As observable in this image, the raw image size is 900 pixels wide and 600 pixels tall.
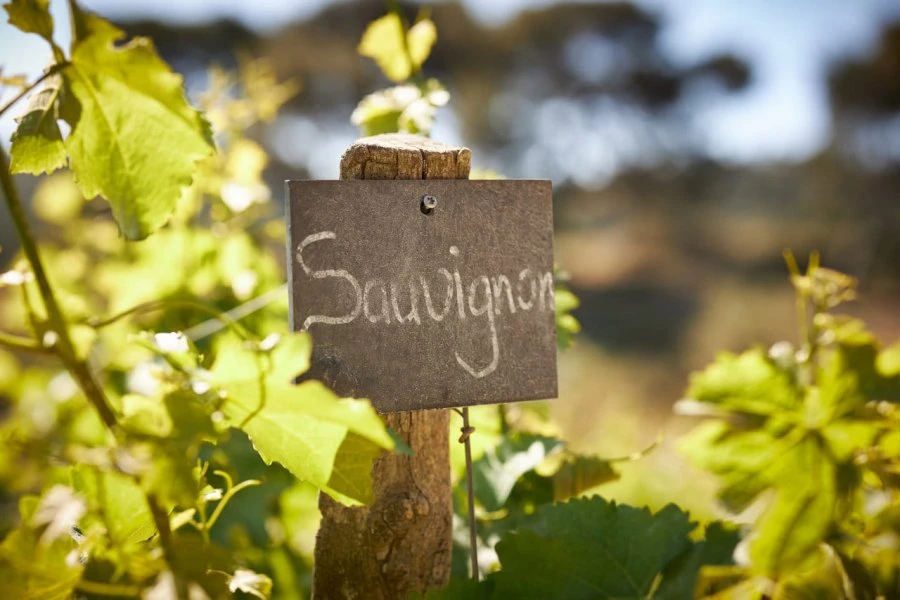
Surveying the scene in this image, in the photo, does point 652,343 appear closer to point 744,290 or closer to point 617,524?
point 744,290

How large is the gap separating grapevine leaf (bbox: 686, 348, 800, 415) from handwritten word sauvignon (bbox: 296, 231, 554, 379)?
0.86 ft

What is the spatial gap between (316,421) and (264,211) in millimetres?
826

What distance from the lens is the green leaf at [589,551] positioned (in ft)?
1.85

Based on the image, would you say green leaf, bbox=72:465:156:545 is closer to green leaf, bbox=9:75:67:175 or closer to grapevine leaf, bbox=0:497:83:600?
grapevine leaf, bbox=0:497:83:600

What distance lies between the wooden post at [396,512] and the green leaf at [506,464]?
0.12 meters

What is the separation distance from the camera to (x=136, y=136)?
17.6 inches

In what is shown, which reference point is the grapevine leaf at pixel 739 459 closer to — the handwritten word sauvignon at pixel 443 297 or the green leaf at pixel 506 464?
the green leaf at pixel 506 464

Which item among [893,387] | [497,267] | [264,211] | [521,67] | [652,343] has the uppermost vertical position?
[521,67]

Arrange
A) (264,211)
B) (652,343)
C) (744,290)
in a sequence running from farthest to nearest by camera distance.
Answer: (744,290) < (652,343) < (264,211)

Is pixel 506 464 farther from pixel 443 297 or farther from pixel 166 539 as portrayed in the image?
pixel 166 539

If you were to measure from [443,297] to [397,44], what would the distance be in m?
0.36

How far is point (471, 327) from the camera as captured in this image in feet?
1.90

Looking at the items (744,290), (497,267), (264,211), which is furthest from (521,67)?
(497,267)

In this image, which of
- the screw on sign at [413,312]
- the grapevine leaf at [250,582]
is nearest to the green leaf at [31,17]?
the screw on sign at [413,312]
